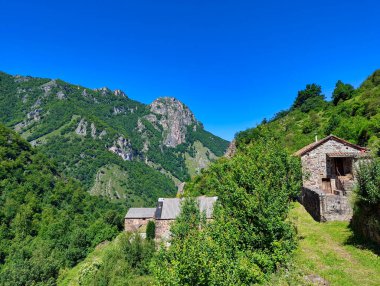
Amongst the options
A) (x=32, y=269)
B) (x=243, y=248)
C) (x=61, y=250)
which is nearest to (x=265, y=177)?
(x=243, y=248)

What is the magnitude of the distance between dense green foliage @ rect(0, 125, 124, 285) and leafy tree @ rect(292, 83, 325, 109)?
2658 inches

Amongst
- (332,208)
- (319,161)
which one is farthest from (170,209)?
(332,208)

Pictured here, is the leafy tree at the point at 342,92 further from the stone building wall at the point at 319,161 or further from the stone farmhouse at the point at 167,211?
the stone farmhouse at the point at 167,211

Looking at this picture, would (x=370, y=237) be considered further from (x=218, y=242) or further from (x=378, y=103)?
(x=378, y=103)

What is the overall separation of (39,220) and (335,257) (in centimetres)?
9360

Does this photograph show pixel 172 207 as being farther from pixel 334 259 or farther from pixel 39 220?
pixel 39 220

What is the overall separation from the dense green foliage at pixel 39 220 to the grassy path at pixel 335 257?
5261 centimetres

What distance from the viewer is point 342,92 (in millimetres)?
65438

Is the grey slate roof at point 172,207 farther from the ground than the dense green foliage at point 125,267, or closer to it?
farther from the ground

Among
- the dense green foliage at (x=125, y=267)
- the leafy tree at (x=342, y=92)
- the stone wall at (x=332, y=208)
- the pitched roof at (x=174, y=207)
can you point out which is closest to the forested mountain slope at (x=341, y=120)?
the leafy tree at (x=342, y=92)

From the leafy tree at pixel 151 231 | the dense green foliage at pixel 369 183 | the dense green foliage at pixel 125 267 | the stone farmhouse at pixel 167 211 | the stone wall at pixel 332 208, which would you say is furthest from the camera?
the leafy tree at pixel 151 231

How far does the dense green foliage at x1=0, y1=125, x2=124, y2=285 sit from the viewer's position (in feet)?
187

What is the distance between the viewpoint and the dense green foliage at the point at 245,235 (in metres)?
11.9

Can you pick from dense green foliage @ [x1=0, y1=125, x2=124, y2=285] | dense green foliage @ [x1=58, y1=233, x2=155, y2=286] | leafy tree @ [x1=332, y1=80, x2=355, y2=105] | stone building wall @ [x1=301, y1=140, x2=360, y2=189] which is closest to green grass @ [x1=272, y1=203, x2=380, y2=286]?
stone building wall @ [x1=301, y1=140, x2=360, y2=189]
